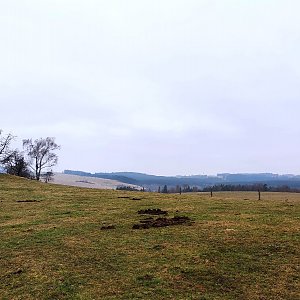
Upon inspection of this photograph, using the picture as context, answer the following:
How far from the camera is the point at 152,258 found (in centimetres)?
1215

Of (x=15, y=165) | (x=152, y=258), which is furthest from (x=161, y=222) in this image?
(x=15, y=165)

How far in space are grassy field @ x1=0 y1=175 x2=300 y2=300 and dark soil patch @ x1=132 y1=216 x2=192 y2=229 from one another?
0.56 meters

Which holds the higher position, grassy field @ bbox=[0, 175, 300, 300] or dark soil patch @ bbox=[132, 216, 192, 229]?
dark soil patch @ bbox=[132, 216, 192, 229]

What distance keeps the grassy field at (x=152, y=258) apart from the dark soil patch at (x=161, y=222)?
56cm

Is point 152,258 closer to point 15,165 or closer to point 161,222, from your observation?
point 161,222

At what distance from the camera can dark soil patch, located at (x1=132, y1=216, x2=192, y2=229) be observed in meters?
17.6

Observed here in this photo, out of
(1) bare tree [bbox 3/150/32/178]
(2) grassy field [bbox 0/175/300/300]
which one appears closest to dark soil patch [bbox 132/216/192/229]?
(2) grassy field [bbox 0/175/300/300]

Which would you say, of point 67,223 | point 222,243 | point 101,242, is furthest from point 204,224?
point 67,223

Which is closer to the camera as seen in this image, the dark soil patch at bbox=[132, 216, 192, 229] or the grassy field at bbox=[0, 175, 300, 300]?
the grassy field at bbox=[0, 175, 300, 300]

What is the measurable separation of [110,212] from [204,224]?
7.46 m

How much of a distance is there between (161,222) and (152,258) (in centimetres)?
628

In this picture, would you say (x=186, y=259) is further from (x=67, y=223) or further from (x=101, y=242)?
(x=67, y=223)

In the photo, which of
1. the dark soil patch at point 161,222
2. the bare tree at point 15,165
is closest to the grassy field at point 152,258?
the dark soil patch at point 161,222

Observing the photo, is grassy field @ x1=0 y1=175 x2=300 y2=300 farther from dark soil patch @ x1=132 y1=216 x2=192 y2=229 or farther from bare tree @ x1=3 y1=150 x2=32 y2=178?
bare tree @ x1=3 y1=150 x2=32 y2=178
